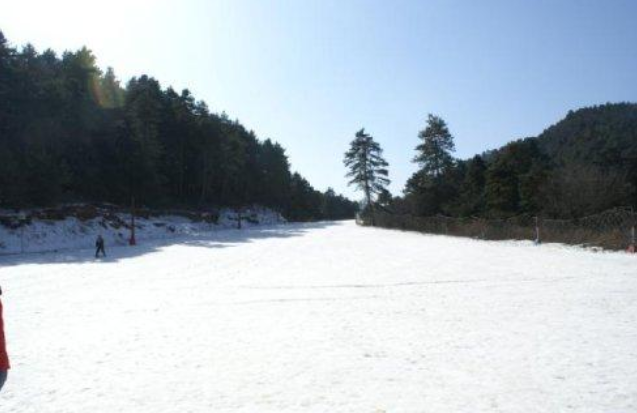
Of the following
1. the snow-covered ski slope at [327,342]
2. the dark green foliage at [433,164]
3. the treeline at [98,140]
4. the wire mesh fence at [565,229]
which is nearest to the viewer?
the snow-covered ski slope at [327,342]

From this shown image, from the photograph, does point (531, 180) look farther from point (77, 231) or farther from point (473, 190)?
point (77, 231)

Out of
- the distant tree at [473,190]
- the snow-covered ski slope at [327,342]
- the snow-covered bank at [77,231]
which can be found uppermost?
the distant tree at [473,190]

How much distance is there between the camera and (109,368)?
659cm

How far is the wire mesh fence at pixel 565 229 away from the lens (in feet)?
Answer: 74.7

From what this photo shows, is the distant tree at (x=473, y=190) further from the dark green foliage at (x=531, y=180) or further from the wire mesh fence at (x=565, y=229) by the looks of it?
the wire mesh fence at (x=565, y=229)

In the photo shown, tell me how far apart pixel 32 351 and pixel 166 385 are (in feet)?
9.71

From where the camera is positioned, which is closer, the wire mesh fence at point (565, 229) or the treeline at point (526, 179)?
the wire mesh fence at point (565, 229)

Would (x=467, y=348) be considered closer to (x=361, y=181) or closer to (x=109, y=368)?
(x=109, y=368)

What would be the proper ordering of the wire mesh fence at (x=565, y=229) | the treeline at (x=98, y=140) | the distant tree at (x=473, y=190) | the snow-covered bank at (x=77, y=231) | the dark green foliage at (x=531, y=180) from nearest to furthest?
the wire mesh fence at (x=565, y=229) < the snow-covered bank at (x=77, y=231) < the treeline at (x=98, y=140) < the dark green foliage at (x=531, y=180) < the distant tree at (x=473, y=190)

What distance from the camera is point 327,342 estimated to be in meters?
7.74

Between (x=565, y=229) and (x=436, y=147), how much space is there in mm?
36411

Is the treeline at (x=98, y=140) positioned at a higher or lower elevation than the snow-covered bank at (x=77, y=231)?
higher

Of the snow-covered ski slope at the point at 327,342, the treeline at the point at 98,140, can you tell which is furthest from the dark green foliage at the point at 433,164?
the snow-covered ski slope at the point at 327,342

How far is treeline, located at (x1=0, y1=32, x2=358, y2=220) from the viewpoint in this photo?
36812 millimetres
